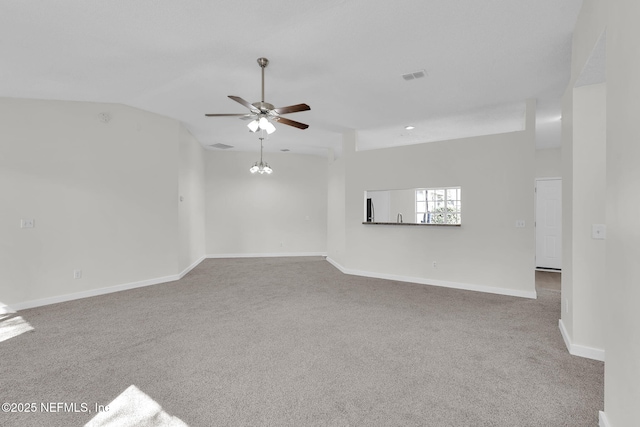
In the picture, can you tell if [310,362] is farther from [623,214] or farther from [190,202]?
[190,202]

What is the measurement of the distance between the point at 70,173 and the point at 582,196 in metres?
6.10

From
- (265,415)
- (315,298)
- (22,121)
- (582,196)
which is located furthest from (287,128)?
(265,415)

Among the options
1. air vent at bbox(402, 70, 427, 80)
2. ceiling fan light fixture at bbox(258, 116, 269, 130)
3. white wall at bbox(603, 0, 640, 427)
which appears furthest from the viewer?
air vent at bbox(402, 70, 427, 80)

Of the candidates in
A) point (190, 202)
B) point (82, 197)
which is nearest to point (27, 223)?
point (82, 197)

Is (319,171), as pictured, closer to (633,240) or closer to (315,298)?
(315,298)

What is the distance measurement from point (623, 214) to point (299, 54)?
2.96 metres

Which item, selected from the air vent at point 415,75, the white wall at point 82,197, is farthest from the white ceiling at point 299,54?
the white wall at point 82,197

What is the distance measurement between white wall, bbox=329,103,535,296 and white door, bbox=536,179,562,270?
3142mm

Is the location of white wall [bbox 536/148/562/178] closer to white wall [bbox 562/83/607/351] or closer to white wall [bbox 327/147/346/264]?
white wall [bbox 327/147/346/264]

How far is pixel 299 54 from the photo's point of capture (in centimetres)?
327

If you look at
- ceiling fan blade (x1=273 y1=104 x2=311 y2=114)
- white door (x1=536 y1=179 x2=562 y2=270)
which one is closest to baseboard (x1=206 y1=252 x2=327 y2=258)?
white door (x1=536 y1=179 x2=562 y2=270)

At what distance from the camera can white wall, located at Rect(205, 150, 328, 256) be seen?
27.5 ft

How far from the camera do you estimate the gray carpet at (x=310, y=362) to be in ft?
6.31

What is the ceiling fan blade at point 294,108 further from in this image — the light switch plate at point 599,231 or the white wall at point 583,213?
the light switch plate at point 599,231
